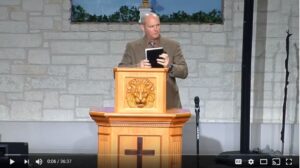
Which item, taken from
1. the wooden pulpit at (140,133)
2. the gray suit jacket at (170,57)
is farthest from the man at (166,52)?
the wooden pulpit at (140,133)

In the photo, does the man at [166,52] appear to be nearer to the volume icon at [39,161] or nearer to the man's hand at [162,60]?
the man's hand at [162,60]

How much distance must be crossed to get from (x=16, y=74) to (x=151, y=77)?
393 cm

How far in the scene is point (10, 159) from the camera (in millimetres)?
3885

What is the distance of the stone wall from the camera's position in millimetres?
7676

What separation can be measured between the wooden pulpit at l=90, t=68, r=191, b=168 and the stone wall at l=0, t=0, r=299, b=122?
11.8 feet

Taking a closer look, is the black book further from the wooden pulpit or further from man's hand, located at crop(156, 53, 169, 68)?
the wooden pulpit

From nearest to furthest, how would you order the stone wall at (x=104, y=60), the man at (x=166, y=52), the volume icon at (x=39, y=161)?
the volume icon at (x=39, y=161), the man at (x=166, y=52), the stone wall at (x=104, y=60)

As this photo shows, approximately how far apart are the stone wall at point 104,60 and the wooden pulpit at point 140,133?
11.8 ft

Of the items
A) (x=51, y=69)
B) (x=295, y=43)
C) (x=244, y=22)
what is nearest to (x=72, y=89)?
(x=51, y=69)

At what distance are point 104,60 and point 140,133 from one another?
3792 mm

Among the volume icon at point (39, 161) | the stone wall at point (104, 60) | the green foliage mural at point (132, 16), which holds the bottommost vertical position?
the volume icon at point (39, 161)

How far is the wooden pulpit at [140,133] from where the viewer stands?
3980mm

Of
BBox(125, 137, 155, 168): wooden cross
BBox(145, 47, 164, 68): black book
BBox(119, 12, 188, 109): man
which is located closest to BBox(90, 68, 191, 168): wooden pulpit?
BBox(125, 137, 155, 168): wooden cross

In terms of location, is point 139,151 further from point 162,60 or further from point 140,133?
point 162,60
